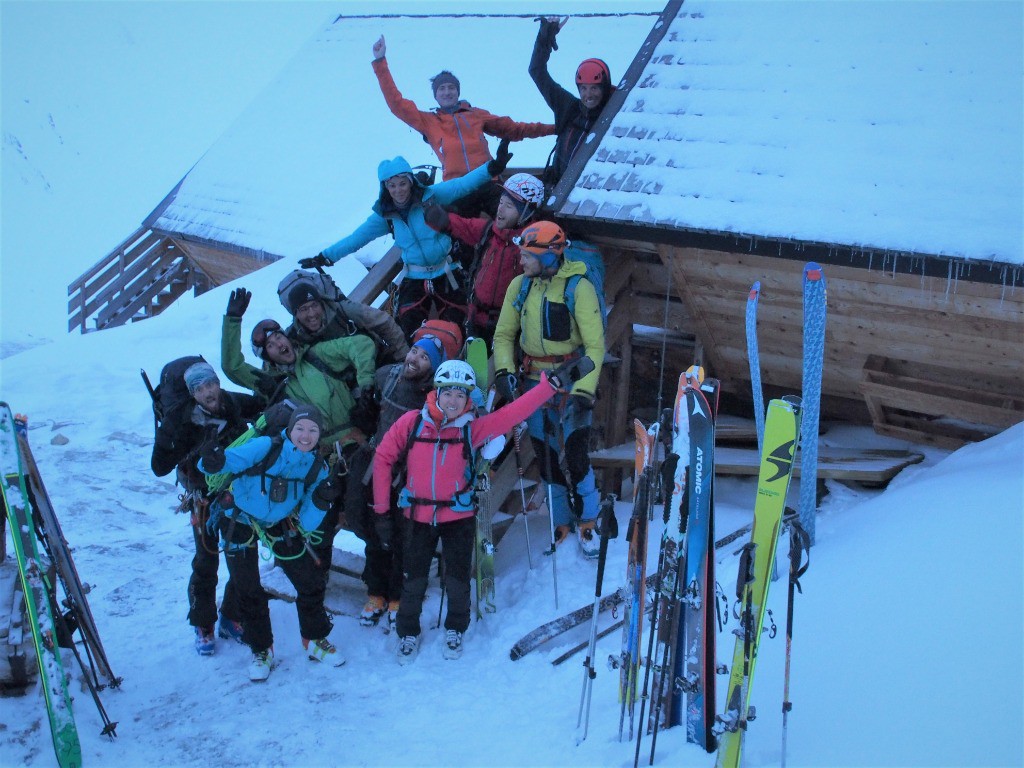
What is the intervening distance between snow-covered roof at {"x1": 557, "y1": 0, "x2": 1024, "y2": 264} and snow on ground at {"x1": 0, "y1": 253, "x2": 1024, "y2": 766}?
5.91ft

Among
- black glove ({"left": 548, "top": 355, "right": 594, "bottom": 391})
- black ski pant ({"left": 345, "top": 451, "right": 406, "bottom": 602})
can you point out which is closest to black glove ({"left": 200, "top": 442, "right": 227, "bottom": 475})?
black ski pant ({"left": 345, "top": 451, "right": 406, "bottom": 602})

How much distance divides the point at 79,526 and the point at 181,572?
1.50m

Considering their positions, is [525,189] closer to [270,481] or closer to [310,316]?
[310,316]

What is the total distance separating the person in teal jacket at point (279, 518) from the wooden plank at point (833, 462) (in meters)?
3.43

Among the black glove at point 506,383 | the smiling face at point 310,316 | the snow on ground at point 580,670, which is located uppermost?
the smiling face at point 310,316

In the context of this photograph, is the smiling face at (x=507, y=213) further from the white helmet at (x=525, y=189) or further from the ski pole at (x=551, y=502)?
the ski pole at (x=551, y=502)

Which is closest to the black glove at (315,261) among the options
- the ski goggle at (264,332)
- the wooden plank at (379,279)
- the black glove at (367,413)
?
the wooden plank at (379,279)

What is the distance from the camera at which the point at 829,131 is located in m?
6.46

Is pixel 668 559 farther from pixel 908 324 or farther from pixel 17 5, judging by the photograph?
pixel 17 5

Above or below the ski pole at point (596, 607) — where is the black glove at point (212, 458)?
above

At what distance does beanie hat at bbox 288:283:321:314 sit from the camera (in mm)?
5961

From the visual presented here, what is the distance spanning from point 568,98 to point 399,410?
3.32 metres

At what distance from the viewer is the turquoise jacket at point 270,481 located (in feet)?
16.1

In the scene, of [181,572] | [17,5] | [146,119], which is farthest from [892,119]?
[17,5]
